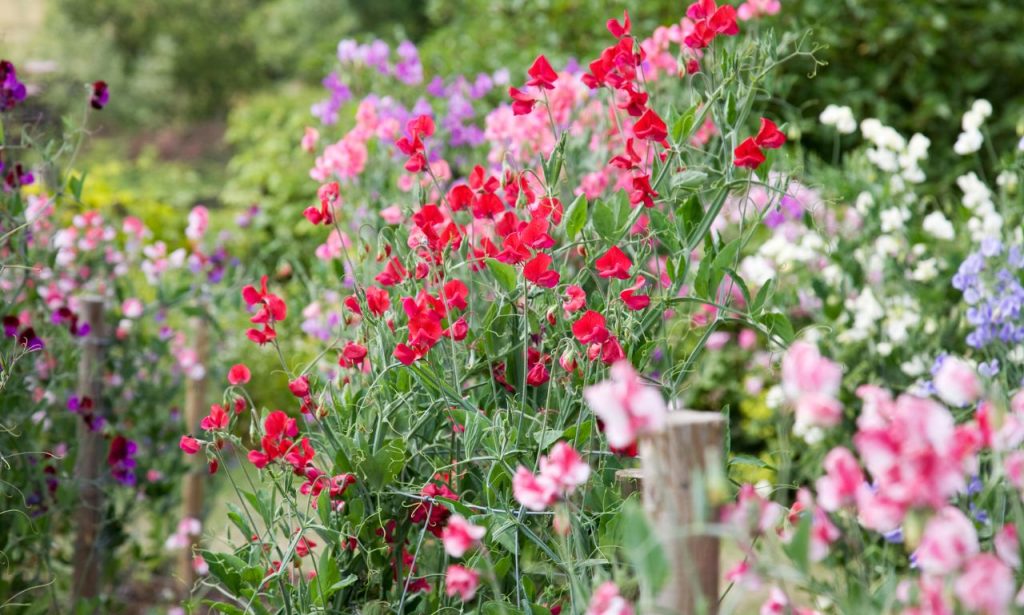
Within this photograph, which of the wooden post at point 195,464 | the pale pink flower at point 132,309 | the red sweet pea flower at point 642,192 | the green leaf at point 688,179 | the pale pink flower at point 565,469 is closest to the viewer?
the pale pink flower at point 565,469

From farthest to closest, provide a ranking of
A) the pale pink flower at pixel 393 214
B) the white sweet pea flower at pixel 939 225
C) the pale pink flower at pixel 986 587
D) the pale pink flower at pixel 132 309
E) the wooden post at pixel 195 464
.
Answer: the wooden post at pixel 195 464 → the pale pink flower at pixel 132 309 → the white sweet pea flower at pixel 939 225 → the pale pink flower at pixel 393 214 → the pale pink flower at pixel 986 587

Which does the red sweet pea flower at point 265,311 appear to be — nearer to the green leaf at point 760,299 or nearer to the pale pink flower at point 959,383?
the green leaf at point 760,299

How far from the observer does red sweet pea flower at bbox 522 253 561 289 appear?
1503 millimetres

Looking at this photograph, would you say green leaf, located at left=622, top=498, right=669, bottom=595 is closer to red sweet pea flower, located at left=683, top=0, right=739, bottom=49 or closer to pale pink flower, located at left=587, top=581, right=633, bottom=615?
pale pink flower, located at left=587, top=581, right=633, bottom=615

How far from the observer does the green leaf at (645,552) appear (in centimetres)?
93

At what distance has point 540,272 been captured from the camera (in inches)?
59.6

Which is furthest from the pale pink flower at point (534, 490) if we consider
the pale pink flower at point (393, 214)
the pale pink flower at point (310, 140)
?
the pale pink flower at point (310, 140)

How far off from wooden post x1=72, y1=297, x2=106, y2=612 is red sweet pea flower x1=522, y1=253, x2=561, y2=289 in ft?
5.15

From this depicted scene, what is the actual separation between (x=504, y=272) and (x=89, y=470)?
5.12ft

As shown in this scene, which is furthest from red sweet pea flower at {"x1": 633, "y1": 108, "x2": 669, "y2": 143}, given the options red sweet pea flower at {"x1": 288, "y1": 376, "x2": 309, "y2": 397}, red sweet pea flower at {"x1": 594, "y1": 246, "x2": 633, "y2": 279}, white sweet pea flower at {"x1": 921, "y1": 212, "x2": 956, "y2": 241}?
white sweet pea flower at {"x1": 921, "y1": 212, "x2": 956, "y2": 241}

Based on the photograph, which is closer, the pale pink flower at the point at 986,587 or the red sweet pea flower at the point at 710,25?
the pale pink flower at the point at 986,587

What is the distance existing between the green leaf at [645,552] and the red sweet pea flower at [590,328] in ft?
1.72

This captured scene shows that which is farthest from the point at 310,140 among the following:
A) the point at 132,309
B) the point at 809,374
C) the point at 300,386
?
the point at 809,374

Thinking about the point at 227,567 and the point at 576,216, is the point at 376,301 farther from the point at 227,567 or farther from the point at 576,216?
the point at 227,567
